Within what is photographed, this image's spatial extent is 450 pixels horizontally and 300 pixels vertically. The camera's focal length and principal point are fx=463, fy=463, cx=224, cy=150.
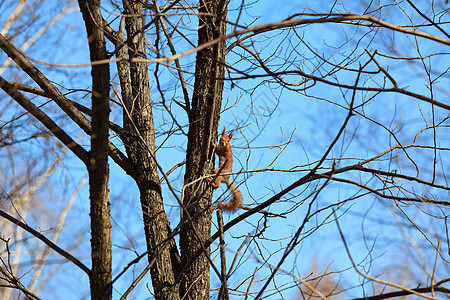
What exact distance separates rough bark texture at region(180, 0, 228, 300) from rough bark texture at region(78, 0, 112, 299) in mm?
569

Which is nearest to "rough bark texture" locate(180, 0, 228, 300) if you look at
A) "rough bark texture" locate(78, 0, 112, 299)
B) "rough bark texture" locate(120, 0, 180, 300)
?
"rough bark texture" locate(120, 0, 180, 300)

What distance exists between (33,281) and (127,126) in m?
6.31

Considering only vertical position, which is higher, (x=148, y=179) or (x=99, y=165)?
(x=148, y=179)

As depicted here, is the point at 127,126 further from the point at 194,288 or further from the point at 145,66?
the point at 194,288

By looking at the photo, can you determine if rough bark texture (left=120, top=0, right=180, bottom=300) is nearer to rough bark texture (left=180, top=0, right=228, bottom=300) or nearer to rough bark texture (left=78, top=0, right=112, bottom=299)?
rough bark texture (left=180, top=0, right=228, bottom=300)

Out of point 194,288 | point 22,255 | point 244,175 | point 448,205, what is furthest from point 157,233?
point 22,255

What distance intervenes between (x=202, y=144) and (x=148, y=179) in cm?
41

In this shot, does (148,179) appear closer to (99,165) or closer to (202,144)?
(202,144)

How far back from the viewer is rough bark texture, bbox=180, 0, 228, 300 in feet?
9.11

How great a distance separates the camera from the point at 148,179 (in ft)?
9.60

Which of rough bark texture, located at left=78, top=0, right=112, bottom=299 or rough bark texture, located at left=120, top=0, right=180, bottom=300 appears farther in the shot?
rough bark texture, located at left=120, top=0, right=180, bottom=300

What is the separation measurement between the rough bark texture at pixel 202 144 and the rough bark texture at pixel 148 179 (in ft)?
0.38

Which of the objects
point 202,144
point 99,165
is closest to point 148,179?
point 202,144

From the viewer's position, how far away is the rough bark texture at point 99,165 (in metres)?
2.21
